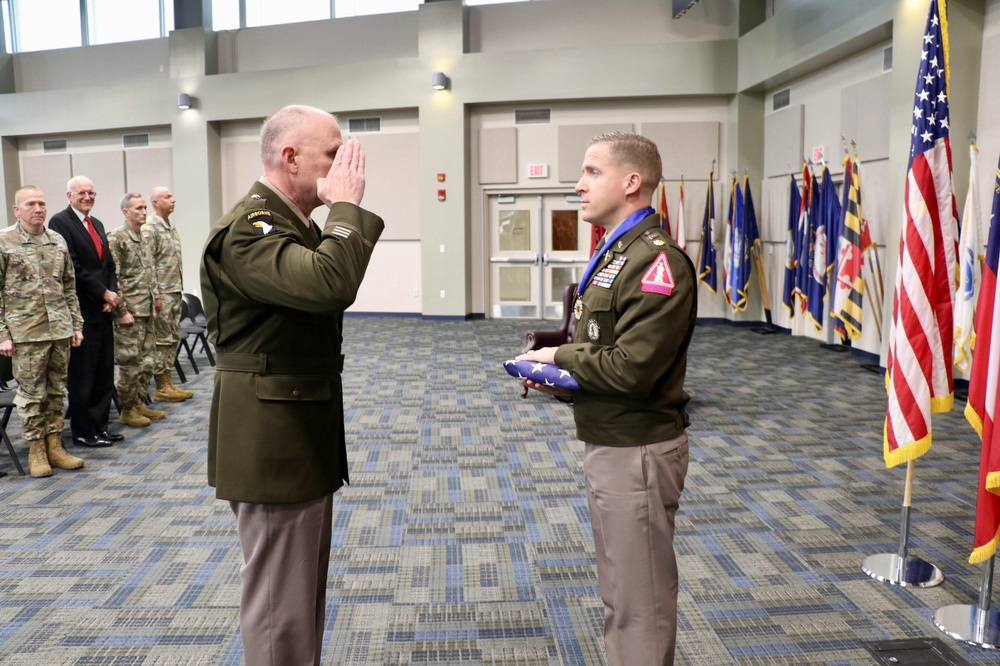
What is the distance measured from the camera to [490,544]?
11.4 ft

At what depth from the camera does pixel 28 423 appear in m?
4.53

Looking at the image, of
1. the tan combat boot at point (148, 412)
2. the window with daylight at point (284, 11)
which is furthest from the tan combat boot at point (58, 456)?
the window with daylight at point (284, 11)

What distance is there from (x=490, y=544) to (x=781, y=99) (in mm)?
9114

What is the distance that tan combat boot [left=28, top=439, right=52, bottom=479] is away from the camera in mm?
4512

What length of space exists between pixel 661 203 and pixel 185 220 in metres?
8.01

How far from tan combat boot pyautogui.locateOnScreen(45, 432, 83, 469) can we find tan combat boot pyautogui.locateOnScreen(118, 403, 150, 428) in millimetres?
928

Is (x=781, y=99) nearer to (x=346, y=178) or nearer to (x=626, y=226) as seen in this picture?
(x=626, y=226)

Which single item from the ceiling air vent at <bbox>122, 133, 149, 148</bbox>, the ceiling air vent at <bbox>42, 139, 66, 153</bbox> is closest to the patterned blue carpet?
the ceiling air vent at <bbox>122, 133, 149, 148</bbox>

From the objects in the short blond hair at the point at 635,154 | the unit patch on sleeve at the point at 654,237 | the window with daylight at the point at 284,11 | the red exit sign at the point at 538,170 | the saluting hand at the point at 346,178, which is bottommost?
the unit patch on sleeve at the point at 654,237

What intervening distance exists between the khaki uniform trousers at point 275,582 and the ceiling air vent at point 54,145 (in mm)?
14823

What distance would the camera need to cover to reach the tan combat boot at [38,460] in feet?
14.8

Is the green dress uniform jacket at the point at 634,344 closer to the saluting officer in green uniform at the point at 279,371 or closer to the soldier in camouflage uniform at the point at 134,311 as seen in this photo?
the saluting officer in green uniform at the point at 279,371

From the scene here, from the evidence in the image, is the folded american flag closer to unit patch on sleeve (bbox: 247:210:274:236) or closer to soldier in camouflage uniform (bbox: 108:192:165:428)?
unit patch on sleeve (bbox: 247:210:274:236)

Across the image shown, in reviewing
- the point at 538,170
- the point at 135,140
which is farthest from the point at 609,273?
the point at 135,140
